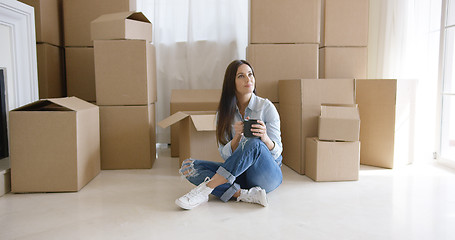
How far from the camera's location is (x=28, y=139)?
210 centimetres

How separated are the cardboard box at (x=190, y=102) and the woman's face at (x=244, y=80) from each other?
1092 millimetres

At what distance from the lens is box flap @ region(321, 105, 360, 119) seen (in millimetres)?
2417

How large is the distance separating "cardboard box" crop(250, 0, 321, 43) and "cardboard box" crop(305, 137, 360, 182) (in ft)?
3.07

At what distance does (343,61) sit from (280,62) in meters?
0.49

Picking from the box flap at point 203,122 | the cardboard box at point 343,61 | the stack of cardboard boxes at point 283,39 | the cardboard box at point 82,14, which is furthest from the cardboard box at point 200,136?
the cardboard box at point 82,14

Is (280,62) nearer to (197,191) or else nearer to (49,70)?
(197,191)

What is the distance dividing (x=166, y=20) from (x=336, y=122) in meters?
1.90

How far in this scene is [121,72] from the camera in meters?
2.65

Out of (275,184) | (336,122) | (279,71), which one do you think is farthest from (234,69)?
(279,71)

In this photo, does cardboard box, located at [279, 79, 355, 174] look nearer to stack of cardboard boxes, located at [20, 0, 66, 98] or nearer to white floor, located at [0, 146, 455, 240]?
white floor, located at [0, 146, 455, 240]

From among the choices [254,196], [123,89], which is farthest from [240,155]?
[123,89]

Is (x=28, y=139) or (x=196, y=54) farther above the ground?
(x=196, y=54)

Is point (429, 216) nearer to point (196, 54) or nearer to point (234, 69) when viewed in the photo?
point (234, 69)

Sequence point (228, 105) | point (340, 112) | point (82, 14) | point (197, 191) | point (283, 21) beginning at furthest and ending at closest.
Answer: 1. point (82, 14)
2. point (283, 21)
3. point (340, 112)
4. point (228, 105)
5. point (197, 191)
